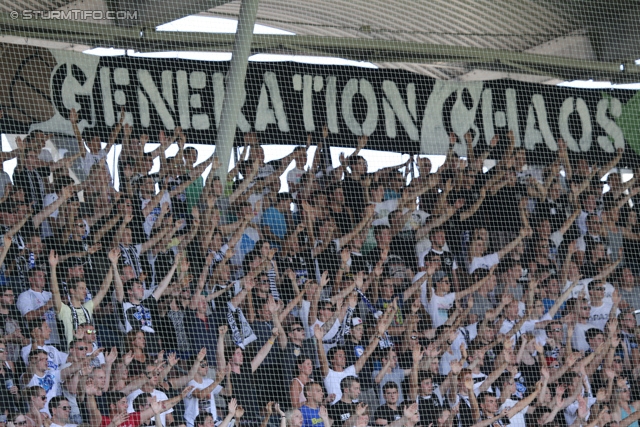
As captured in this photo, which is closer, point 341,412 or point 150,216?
point 341,412

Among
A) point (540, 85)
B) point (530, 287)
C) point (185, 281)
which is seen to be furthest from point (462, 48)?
point (185, 281)

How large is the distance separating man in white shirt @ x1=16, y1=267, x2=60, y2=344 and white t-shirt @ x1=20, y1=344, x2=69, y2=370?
0.23 ft

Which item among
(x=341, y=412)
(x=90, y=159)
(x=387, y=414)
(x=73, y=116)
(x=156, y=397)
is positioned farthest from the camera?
(x=73, y=116)

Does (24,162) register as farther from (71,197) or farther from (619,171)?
(619,171)

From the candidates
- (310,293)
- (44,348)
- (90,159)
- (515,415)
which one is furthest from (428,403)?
(90,159)

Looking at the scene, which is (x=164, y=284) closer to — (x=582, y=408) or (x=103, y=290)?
(x=103, y=290)

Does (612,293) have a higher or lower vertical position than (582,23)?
lower

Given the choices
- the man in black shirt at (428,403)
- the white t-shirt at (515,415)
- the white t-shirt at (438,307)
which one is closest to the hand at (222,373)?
the man in black shirt at (428,403)

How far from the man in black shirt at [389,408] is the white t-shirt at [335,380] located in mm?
239

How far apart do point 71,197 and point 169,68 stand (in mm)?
1672

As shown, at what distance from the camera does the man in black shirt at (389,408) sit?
7.04 meters

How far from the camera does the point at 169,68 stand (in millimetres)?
8336

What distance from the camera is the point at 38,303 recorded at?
659 cm

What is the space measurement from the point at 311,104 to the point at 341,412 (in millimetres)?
2841
